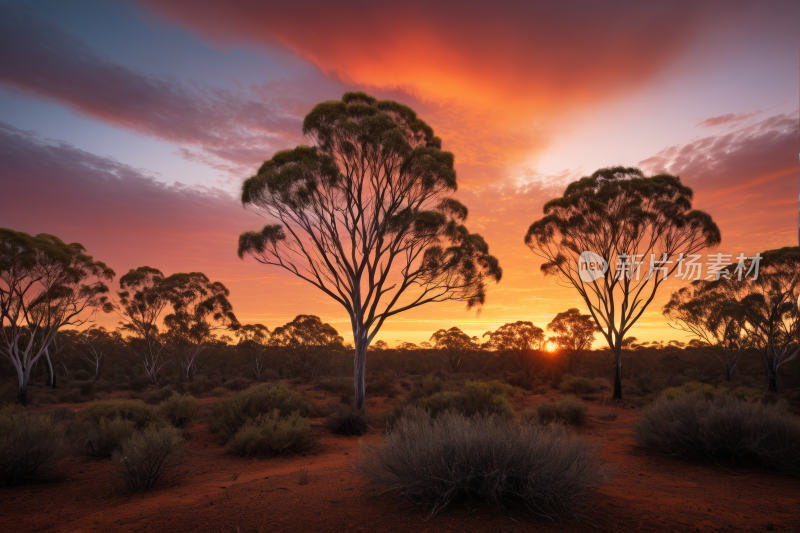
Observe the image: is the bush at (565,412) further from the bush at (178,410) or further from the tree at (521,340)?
the tree at (521,340)

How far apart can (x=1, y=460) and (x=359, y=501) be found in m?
6.78

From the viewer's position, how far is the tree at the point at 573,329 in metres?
33.6

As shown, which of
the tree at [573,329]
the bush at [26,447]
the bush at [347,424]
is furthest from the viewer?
the tree at [573,329]

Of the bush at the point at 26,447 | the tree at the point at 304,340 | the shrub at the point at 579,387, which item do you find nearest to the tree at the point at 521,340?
the shrub at the point at 579,387

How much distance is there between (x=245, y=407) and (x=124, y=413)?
11.3 feet

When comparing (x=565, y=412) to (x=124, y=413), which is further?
(x=565, y=412)

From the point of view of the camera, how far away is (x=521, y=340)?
113 feet

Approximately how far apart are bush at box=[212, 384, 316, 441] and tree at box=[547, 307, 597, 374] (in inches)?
1063

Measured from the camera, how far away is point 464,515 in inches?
186

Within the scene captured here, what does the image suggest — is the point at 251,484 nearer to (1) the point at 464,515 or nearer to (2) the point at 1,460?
(1) the point at 464,515

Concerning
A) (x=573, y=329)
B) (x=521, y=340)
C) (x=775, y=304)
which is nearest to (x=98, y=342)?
(x=521, y=340)

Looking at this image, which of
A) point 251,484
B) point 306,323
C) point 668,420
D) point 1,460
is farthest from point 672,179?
point 306,323

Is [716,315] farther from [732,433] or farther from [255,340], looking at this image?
[255,340]

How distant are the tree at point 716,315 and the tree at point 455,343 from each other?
60.6 feet
